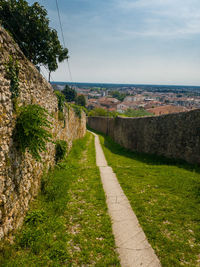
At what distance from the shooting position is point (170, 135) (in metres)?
10.8

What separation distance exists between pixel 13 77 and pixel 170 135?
9452 mm

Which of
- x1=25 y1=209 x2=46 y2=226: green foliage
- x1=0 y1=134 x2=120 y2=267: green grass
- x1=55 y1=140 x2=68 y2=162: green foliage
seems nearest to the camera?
x1=0 y1=134 x2=120 y2=267: green grass

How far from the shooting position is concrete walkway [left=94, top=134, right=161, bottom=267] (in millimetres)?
3213

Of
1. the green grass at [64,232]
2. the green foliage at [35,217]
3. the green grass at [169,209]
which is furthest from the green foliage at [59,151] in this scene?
the green foliage at [35,217]

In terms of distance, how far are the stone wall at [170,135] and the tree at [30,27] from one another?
580 inches

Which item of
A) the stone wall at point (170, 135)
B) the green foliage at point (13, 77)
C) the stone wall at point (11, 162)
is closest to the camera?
the stone wall at point (11, 162)

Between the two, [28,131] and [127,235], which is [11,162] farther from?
[127,235]

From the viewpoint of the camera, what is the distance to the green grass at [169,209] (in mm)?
3387

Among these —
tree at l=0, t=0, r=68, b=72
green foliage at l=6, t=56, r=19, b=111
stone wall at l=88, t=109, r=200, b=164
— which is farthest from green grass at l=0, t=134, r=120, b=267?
tree at l=0, t=0, r=68, b=72

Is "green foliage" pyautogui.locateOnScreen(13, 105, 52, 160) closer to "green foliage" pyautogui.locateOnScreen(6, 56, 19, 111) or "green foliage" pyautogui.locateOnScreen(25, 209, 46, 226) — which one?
"green foliage" pyautogui.locateOnScreen(6, 56, 19, 111)

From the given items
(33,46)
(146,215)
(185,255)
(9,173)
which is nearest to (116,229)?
(146,215)

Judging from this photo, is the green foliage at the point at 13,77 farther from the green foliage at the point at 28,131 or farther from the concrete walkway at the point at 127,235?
the concrete walkway at the point at 127,235

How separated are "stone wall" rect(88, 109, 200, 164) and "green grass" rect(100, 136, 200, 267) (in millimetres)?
1573

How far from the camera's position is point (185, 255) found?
129 inches
